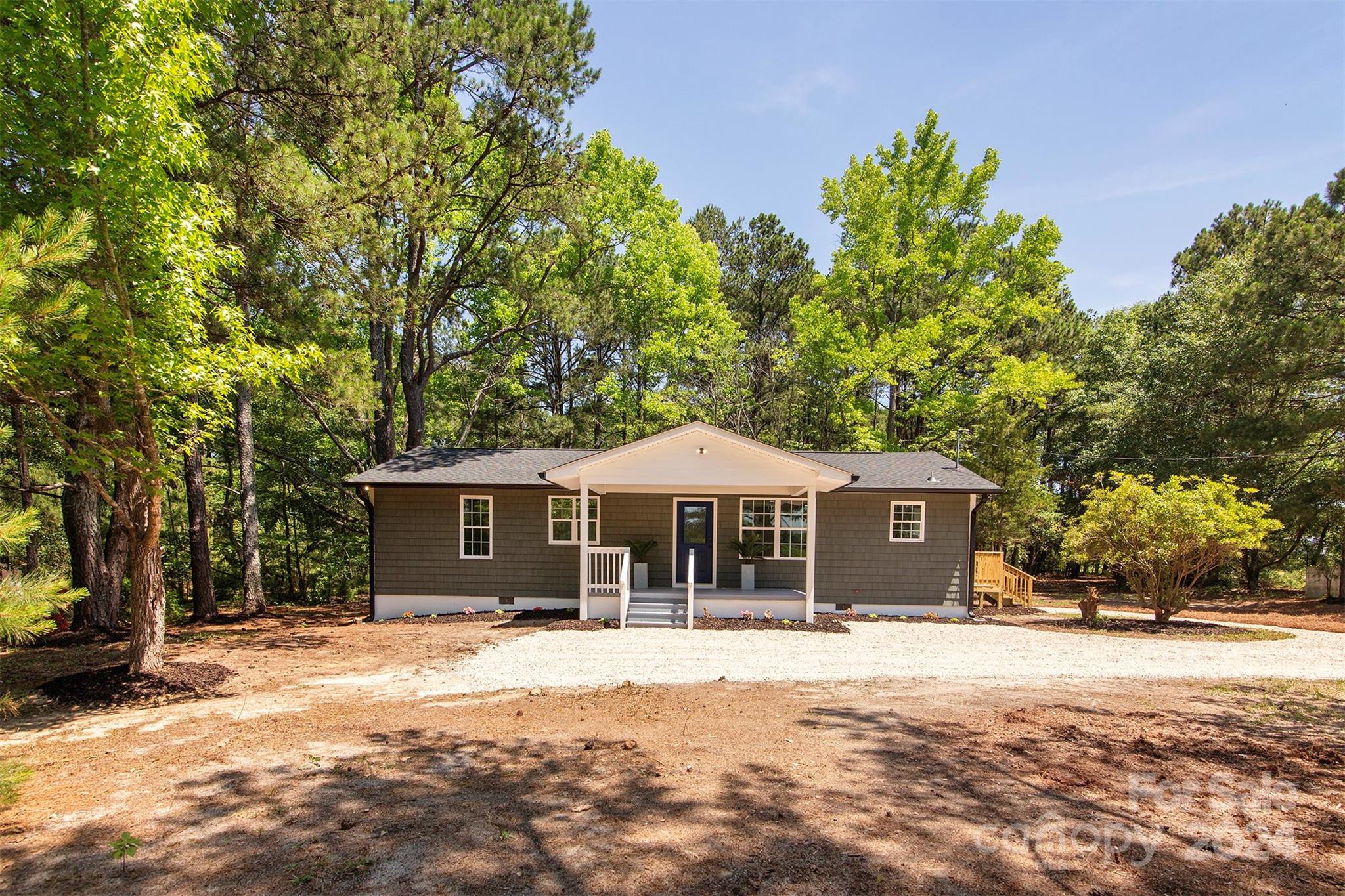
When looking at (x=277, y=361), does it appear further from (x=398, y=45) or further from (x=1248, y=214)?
(x=1248, y=214)

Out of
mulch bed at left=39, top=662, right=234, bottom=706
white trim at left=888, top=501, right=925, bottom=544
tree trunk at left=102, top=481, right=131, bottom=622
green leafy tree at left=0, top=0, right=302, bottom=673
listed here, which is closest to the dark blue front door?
white trim at left=888, top=501, right=925, bottom=544

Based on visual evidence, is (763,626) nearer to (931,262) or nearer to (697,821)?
(697,821)

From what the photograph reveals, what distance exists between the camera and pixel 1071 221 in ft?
65.3

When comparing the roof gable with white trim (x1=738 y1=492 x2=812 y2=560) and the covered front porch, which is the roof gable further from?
white trim (x1=738 y1=492 x2=812 y2=560)

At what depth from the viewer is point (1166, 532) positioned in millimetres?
11000

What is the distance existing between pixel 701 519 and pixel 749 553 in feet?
4.09

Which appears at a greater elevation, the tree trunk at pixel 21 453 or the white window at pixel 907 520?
the tree trunk at pixel 21 453

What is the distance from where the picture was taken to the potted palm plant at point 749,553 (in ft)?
42.3

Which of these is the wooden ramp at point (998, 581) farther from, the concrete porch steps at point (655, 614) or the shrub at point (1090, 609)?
the concrete porch steps at point (655, 614)

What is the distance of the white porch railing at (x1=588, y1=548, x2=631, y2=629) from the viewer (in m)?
11.2

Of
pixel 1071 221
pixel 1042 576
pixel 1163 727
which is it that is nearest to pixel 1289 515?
pixel 1071 221

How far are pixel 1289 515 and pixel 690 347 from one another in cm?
1736

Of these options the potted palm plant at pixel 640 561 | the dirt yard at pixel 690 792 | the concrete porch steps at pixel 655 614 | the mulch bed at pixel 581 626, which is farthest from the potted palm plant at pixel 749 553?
the dirt yard at pixel 690 792

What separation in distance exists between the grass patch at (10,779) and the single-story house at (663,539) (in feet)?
29.3
